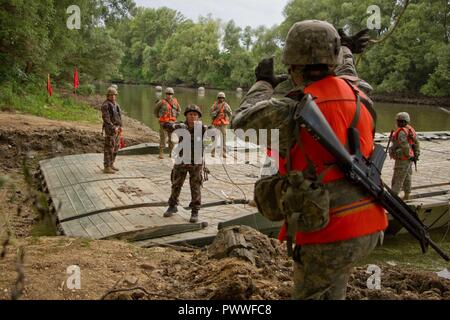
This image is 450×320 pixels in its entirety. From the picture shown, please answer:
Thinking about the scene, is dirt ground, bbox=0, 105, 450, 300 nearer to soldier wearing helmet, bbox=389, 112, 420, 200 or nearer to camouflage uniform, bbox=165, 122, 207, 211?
camouflage uniform, bbox=165, 122, 207, 211

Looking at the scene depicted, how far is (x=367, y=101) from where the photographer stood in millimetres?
2918

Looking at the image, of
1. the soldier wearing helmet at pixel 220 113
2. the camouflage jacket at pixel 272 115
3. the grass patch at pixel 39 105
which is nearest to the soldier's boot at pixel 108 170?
the soldier wearing helmet at pixel 220 113

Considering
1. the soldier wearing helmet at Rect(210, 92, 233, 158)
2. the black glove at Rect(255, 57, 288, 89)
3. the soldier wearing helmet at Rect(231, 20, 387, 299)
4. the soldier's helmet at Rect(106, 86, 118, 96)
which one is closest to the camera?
the soldier wearing helmet at Rect(231, 20, 387, 299)

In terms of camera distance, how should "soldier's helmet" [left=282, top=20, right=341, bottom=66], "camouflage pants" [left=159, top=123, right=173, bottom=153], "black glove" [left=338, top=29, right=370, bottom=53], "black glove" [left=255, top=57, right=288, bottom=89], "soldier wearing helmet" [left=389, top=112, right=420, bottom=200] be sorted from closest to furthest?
"soldier's helmet" [left=282, top=20, right=341, bottom=66]
"black glove" [left=255, top=57, right=288, bottom=89]
"black glove" [left=338, top=29, right=370, bottom=53]
"soldier wearing helmet" [left=389, top=112, right=420, bottom=200]
"camouflage pants" [left=159, top=123, right=173, bottom=153]

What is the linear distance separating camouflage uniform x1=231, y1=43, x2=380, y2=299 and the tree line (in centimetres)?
73

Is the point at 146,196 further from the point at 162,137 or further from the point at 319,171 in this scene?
the point at 319,171

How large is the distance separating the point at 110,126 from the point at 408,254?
6874mm

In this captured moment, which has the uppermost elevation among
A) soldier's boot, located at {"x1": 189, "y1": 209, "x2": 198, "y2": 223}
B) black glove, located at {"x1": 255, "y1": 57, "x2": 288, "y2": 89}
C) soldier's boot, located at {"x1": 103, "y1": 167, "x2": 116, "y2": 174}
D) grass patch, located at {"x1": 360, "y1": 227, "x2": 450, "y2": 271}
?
black glove, located at {"x1": 255, "y1": 57, "x2": 288, "y2": 89}

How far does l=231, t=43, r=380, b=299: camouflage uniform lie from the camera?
2713 mm

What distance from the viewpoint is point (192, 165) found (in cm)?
770

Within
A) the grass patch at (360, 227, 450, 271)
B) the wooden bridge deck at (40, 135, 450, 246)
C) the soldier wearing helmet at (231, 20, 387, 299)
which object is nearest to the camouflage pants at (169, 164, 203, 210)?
the wooden bridge deck at (40, 135, 450, 246)

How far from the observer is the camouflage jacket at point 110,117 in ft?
36.2

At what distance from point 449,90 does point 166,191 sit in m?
45.0
